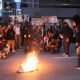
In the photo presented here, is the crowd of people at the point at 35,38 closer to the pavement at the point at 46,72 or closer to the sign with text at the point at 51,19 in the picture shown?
the pavement at the point at 46,72

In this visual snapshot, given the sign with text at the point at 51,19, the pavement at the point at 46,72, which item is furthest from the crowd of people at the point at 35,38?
the sign with text at the point at 51,19

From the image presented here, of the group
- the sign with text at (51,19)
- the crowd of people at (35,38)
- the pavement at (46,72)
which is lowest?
the pavement at (46,72)

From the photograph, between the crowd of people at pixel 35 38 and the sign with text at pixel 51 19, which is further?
the sign with text at pixel 51 19

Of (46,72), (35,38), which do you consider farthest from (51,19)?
(46,72)

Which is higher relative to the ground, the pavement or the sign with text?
the sign with text

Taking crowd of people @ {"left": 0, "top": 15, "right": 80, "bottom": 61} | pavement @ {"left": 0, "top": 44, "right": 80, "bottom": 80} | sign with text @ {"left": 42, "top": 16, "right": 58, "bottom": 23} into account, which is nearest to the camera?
pavement @ {"left": 0, "top": 44, "right": 80, "bottom": 80}

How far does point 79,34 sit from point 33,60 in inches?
85.6

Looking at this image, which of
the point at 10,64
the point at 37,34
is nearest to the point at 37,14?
the point at 37,34

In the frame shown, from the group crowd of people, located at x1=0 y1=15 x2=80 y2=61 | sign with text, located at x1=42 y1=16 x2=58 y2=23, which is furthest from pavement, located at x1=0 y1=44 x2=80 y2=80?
sign with text, located at x1=42 y1=16 x2=58 y2=23

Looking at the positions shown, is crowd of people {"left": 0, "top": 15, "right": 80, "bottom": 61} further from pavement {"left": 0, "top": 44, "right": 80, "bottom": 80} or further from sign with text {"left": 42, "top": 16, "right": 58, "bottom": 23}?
sign with text {"left": 42, "top": 16, "right": 58, "bottom": 23}

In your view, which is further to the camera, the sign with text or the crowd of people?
the sign with text

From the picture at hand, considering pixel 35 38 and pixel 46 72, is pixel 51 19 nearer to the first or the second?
pixel 35 38

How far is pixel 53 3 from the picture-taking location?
80.2 ft

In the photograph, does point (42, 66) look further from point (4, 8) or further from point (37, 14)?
point (4, 8)
